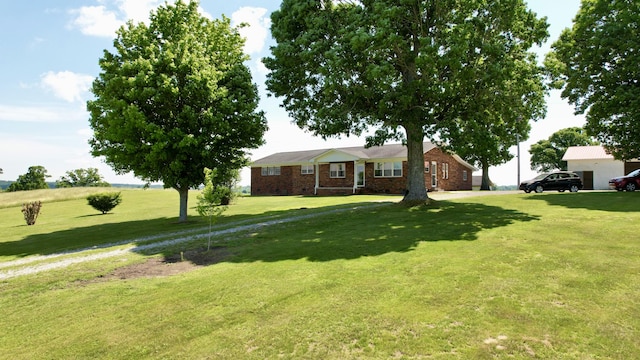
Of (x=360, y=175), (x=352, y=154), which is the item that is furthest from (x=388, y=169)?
(x=352, y=154)

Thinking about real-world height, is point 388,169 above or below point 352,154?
below

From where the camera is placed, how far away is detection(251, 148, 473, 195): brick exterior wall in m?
37.0

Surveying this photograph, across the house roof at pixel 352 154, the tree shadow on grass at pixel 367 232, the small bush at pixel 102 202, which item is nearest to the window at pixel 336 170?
the house roof at pixel 352 154

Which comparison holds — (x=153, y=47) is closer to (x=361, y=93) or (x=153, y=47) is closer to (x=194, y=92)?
(x=194, y=92)

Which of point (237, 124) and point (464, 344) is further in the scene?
point (237, 124)

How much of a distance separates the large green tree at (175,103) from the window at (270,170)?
24623 millimetres

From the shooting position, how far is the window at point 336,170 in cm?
3997

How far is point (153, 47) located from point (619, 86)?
94.4 ft

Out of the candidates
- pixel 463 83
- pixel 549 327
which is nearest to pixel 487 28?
pixel 463 83

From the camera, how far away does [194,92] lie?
60.8ft

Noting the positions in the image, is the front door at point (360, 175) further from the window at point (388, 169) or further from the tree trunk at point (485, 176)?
the tree trunk at point (485, 176)

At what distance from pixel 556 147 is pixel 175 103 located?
70.3m

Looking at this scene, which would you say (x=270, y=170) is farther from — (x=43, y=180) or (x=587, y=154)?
(x=43, y=180)

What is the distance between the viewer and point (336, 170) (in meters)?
40.3
